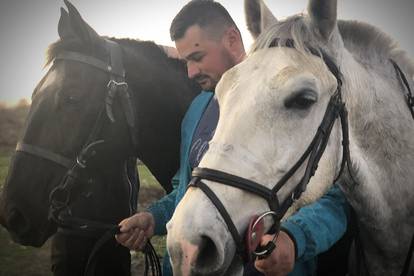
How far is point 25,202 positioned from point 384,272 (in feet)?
9.23

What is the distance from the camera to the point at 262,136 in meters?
1.61

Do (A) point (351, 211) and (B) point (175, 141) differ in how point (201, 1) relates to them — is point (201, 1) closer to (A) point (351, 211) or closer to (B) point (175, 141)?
(B) point (175, 141)

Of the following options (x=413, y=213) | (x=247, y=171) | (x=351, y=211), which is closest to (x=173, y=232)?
(x=247, y=171)

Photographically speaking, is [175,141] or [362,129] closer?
[362,129]

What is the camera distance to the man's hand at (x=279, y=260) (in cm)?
167

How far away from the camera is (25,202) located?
3031 millimetres

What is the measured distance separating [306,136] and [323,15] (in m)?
0.70

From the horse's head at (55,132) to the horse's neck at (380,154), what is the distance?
2115mm

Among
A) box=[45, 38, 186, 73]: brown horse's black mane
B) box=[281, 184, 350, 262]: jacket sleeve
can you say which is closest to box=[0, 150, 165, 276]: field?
box=[45, 38, 186, 73]: brown horse's black mane

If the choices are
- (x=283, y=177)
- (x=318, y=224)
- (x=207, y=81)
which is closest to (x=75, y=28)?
(x=207, y=81)

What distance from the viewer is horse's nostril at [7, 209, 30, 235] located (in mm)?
3061

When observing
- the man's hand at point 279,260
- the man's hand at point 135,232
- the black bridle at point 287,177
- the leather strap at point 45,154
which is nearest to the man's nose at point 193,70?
the black bridle at point 287,177

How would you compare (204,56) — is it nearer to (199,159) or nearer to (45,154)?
(199,159)

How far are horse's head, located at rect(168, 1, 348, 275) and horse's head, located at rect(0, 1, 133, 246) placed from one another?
5.64 ft
